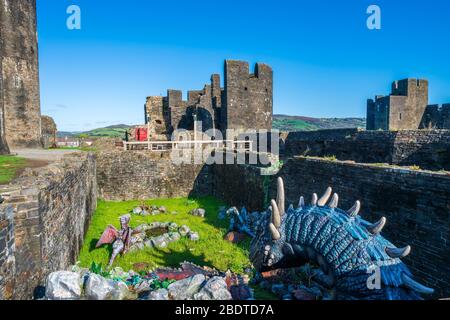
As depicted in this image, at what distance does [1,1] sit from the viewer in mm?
19719

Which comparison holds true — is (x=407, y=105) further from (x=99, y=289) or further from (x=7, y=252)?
(x=7, y=252)

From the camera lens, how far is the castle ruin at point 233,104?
21.6 meters

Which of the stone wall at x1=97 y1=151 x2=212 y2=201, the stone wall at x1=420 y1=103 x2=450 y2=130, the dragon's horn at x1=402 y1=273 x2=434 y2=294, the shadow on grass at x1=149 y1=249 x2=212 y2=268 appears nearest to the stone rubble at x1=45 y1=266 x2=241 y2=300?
the dragon's horn at x1=402 y1=273 x2=434 y2=294

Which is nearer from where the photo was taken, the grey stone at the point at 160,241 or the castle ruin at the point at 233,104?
the grey stone at the point at 160,241

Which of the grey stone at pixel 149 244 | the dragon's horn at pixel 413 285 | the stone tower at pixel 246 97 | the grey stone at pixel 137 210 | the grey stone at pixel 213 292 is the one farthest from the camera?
the stone tower at pixel 246 97

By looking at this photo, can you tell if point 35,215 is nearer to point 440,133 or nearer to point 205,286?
point 205,286

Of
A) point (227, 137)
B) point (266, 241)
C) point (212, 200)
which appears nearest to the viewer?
point (266, 241)

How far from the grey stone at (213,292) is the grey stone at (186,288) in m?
0.13

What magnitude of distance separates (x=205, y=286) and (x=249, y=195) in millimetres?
8215

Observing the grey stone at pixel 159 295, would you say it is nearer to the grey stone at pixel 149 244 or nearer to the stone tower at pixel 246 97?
the grey stone at pixel 149 244

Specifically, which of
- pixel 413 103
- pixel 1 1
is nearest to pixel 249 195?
pixel 1 1

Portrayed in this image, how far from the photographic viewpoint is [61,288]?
4.05m

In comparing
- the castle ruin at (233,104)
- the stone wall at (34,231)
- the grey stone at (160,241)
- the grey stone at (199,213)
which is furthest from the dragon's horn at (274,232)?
the castle ruin at (233,104)

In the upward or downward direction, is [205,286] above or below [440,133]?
below
